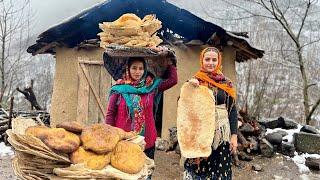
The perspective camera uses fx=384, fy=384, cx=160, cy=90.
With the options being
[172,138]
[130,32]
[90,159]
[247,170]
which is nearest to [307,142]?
[247,170]

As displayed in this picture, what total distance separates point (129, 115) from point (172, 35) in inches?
182

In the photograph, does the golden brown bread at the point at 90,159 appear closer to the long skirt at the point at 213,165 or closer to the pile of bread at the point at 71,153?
the pile of bread at the point at 71,153

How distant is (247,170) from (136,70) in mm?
4375

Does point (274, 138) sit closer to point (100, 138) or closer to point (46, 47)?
point (46, 47)

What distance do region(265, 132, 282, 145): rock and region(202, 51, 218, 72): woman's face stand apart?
16.9 feet

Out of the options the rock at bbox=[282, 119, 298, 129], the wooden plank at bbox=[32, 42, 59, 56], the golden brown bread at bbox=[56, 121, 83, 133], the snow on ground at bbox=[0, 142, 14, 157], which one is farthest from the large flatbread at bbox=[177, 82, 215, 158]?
the rock at bbox=[282, 119, 298, 129]

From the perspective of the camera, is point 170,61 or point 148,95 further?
point 170,61

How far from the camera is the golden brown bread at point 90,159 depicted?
1611mm

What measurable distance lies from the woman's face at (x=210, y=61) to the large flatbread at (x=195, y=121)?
16 cm

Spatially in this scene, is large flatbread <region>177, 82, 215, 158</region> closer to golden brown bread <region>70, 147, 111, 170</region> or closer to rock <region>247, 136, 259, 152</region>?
golden brown bread <region>70, 147, 111, 170</region>

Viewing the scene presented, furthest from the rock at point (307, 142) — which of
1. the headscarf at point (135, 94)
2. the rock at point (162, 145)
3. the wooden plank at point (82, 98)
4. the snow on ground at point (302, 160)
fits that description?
the headscarf at point (135, 94)

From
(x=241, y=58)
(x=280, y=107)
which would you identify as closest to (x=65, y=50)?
(x=241, y=58)

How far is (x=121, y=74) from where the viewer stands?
299 cm

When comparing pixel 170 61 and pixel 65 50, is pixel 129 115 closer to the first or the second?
pixel 170 61
